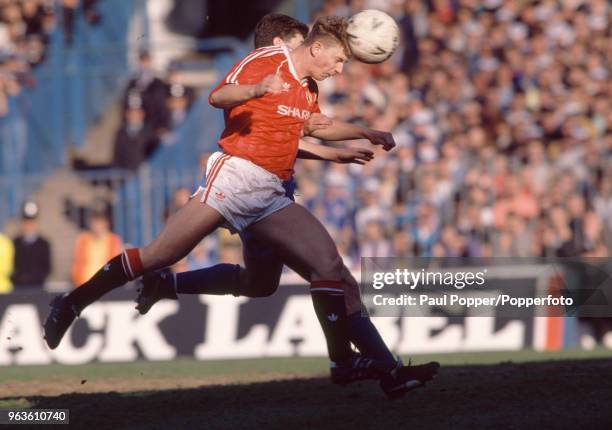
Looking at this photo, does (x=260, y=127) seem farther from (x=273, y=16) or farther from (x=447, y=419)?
(x=447, y=419)

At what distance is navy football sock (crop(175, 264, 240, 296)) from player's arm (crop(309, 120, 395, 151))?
121 cm

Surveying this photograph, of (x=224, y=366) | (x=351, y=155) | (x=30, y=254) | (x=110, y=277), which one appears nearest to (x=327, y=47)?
(x=351, y=155)

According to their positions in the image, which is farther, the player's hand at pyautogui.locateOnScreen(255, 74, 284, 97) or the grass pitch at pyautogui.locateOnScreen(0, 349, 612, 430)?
the grass pitch at pyautogui.locateOnScreen(0, 349, 612, 430)

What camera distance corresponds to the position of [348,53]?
834cm

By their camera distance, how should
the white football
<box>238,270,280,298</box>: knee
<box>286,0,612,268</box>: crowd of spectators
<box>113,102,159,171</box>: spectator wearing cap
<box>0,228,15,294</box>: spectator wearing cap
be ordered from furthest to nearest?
<box>113,102,159,171</box>: spectator wearing cap, <box>286,0,612,268</box>: crowd of spectators, <box>0,228,15,294</box>: spectator wearing cap, <box>238,270,280,298</box>: knee, the white football

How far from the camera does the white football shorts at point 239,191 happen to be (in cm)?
824

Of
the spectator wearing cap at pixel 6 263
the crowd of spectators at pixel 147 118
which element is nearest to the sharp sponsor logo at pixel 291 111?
the spectator wearing cap at pixel 6 263

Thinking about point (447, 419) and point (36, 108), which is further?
point (36, 108)

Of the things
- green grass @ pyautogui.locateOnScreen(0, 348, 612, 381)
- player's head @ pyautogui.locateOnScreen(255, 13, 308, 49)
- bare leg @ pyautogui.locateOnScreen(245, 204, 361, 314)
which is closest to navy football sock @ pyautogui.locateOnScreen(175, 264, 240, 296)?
bare leg @ pyautogui.locateOnScreen(245, 204, 361, 314)

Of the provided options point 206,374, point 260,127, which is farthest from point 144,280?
point 206,374

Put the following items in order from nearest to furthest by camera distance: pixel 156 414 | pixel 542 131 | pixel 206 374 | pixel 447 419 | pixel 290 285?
1. pixel 447 419
2. pixel 156 414
3. pixel 206 374
4. pixel 290 285
5. pixel 542 131

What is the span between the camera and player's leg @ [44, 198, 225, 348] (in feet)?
27.1

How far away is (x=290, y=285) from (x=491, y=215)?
3.27 meters

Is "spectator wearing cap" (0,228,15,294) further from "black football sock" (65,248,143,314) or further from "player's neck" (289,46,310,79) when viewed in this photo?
"player's neck" (289,46,310,79)
